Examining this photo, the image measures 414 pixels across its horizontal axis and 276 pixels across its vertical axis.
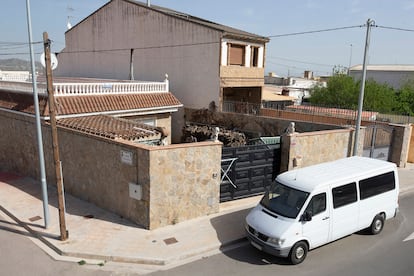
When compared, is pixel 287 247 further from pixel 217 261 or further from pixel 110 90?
pixel 110 90

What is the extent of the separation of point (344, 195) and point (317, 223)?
4.01ft

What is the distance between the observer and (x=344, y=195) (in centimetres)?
905

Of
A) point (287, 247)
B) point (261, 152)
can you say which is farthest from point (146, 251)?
point (261, 152)

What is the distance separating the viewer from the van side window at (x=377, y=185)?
948 cm

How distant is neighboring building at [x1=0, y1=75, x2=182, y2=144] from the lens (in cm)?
1314

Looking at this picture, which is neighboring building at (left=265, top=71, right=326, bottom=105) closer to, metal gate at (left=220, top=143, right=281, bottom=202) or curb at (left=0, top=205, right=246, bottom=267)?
metal gate at (left=220, top=143, right=281, bottom=202)

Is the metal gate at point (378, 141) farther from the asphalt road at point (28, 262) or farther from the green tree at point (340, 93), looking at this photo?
the asphalt road at point (28, 262)

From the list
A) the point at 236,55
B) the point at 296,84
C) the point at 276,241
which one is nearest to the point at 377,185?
the point at 276,241

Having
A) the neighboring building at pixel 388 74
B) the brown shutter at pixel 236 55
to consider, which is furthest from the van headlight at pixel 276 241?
the neighboring building at pixel 388 74

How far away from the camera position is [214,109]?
904 inches

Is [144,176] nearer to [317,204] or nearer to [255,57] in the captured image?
[317,204]

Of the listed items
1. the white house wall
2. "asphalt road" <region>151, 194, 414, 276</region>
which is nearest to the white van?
"asphalt road" <region>151, 194, 414, 276</region>

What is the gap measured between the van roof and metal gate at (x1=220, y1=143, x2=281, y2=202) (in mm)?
2633

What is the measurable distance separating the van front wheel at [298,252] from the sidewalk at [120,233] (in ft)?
6.01
